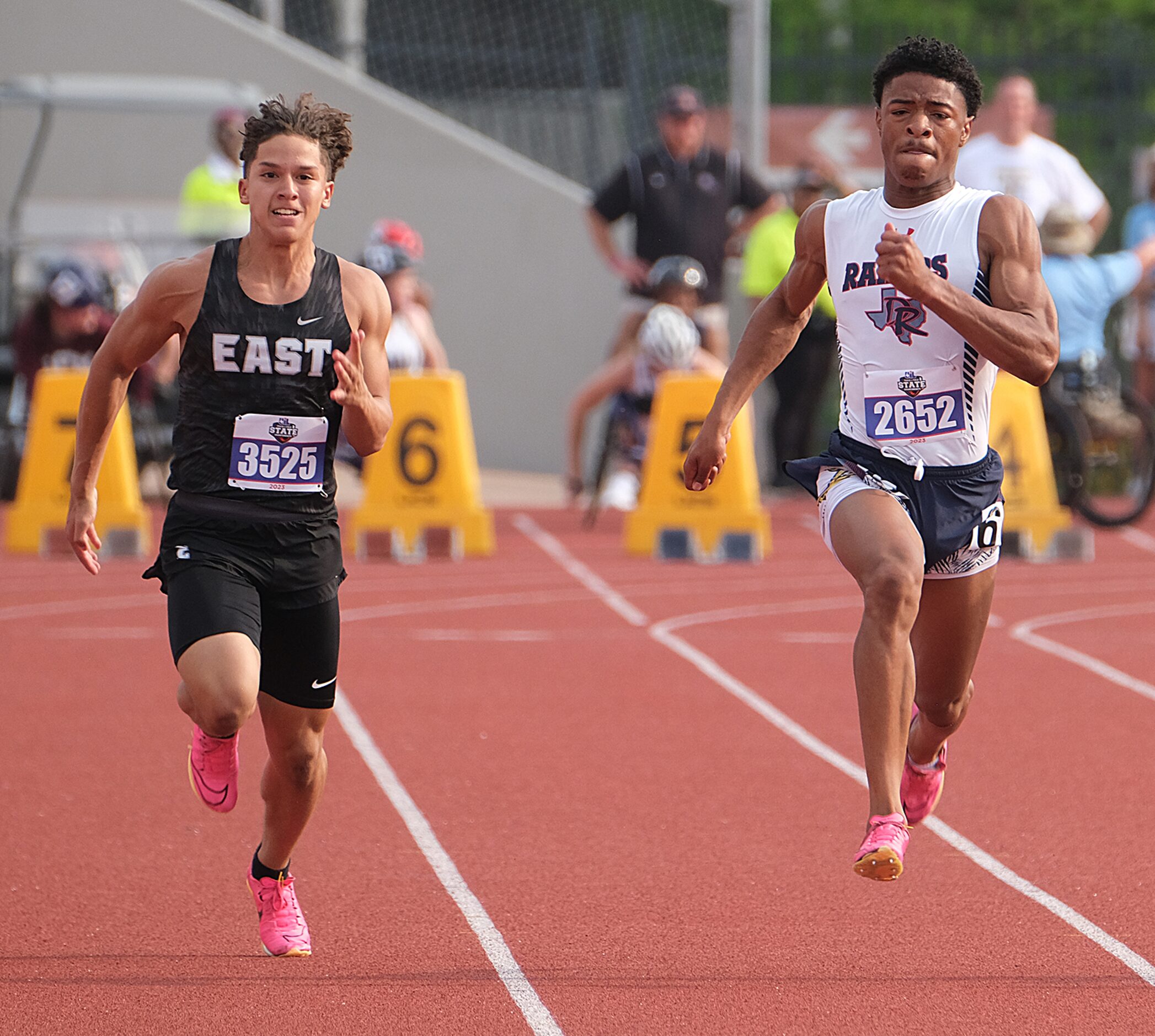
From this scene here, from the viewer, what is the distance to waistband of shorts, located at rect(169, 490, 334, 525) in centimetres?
445

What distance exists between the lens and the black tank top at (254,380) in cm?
441

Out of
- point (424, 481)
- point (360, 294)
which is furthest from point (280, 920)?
point (424, 481)

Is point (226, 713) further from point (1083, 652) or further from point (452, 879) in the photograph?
point (1083, 652)

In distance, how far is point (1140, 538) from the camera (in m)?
12.5

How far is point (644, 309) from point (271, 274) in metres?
8.62

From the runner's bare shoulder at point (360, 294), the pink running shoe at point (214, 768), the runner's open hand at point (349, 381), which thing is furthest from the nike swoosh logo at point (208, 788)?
the runner's bare shoulder at point (360, 294)

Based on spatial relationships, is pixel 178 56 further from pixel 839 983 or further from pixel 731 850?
pixel 839 983

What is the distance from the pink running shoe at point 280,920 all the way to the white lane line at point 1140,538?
8396 millimetres

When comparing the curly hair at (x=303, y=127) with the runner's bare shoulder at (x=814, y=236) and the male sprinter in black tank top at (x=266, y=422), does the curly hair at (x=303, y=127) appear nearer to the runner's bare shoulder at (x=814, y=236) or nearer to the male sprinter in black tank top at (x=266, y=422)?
the male sprinter in black tank top at (x=266, y=422)

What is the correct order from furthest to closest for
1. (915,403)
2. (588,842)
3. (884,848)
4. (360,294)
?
1. (588,842)
2. (915,403)
3. (360,294)
4. (884,848)

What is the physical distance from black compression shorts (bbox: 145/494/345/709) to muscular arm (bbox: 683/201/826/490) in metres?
0.97

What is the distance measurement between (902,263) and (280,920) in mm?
2071

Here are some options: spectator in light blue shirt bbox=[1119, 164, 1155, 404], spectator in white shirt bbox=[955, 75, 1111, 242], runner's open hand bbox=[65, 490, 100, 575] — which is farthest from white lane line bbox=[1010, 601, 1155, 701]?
spectator in light blue shirt bbox=[1119, 164, 1155, 404]

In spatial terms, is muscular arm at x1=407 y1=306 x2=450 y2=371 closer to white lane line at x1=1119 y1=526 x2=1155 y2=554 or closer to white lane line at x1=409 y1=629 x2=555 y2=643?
white lane line at x1=409 y1=629 x2=555 y2=643
